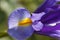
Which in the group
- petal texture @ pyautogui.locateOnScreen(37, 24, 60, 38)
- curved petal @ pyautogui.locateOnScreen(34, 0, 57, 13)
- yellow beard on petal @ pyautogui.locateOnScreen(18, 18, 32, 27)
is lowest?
petal texture @ pyautogui.locateOnScreen(37, 24, 60, 38)

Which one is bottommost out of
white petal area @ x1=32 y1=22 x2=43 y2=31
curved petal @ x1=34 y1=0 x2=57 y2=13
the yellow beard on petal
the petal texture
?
the petal texture

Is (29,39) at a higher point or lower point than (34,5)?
lower

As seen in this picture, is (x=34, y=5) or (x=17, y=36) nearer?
(x=17, y=36)

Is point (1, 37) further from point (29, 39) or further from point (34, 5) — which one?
point (34, 5)

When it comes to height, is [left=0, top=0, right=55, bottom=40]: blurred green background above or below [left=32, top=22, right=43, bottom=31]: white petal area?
above

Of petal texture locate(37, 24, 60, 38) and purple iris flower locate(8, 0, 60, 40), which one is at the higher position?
purple iris flower locate(8, 0, 60, 40)

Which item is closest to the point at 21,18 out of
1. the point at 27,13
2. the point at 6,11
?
the point at 27,13
